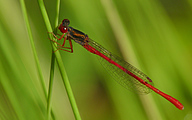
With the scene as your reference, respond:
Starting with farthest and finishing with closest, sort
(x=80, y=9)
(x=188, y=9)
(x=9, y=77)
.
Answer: (x=188, y=9) → (x=80, y=9) → (x=9, y=77)

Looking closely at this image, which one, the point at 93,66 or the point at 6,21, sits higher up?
the point at 6,21

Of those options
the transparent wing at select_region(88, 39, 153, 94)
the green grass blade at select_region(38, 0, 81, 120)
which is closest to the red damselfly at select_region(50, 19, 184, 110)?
the transparent wing at select_region(88, 39, 153, 94)

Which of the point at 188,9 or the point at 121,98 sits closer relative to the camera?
the point at 121,98

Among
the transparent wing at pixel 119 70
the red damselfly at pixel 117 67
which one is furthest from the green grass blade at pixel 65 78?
the transparent wing at pixel 119 70

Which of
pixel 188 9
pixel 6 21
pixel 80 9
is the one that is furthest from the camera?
pixel 188 9

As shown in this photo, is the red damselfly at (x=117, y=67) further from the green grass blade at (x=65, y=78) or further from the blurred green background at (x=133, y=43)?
the green grass blade at (x=65, y=78)

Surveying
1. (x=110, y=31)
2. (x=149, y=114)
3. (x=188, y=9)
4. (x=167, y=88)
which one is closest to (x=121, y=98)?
(x=149, y=114)

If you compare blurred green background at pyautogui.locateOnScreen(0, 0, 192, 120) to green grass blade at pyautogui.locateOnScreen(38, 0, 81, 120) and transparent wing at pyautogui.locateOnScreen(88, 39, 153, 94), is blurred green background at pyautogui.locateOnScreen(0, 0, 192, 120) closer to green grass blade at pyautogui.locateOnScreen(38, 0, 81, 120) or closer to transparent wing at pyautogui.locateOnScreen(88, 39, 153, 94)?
transparent wing at pyautogui.locateOnScreen(88, 39, 153, 94)

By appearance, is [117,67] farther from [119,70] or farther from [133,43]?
[133,43]

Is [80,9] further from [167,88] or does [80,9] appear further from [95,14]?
[167,88]

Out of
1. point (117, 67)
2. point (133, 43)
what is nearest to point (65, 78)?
point (133, 43)

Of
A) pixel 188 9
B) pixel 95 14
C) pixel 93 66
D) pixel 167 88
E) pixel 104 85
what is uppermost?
pixel 95 14
